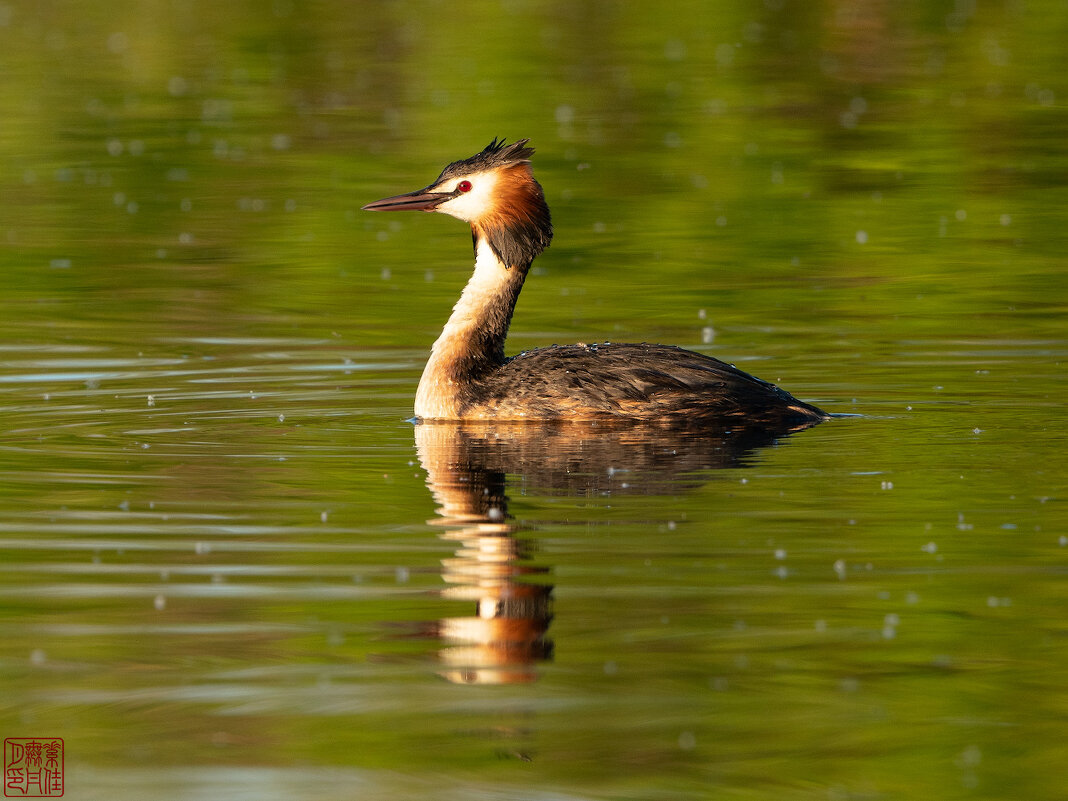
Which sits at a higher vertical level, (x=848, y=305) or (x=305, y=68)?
(x=305, y=68)

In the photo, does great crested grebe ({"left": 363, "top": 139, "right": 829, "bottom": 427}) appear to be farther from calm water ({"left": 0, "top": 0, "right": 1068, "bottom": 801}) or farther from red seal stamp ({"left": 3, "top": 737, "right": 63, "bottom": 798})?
red seal stamp ({"left": 3, "top": 737, "right": 63, "bottom": 798})

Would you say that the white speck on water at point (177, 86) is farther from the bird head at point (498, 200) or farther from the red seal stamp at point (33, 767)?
the red seal stamp at point (33, 767)

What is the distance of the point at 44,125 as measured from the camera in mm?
27297

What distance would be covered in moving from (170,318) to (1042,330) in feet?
22.2

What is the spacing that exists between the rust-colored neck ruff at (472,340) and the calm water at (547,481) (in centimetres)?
30

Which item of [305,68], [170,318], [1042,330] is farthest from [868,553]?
[305,68]

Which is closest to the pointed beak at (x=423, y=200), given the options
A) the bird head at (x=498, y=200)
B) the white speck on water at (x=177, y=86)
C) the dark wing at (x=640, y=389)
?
the bird head at (x=498, y=200)

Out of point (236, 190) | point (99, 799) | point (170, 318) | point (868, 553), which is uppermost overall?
point (236, 190)

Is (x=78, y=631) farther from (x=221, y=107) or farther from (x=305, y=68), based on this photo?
(x=305, y=68)

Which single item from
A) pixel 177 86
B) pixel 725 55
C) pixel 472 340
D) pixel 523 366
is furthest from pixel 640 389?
pixel 725 55

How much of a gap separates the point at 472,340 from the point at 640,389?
4.43 feet

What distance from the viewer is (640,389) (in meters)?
11.5

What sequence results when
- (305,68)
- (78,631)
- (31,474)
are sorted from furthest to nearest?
(305,68), (31,474), (78,631)

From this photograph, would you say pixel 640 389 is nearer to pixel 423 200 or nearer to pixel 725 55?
pixel 423 200
